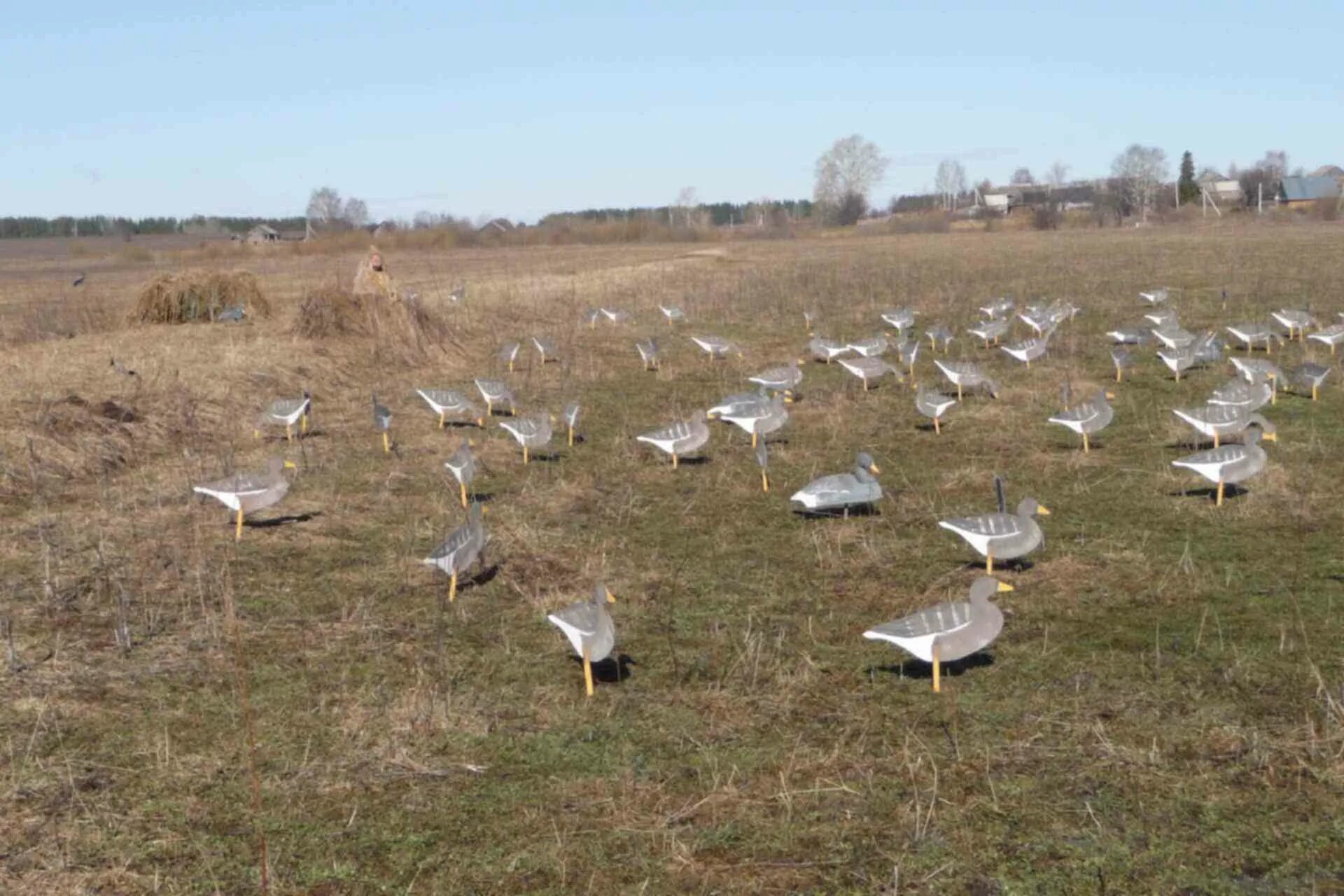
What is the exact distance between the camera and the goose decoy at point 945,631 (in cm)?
748

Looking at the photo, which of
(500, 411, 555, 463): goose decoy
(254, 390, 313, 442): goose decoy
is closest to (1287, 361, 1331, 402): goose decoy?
(500, 411, 555, 463): goose decoy

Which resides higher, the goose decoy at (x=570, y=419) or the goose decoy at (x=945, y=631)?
the goose decoy at (x=570, y=419)

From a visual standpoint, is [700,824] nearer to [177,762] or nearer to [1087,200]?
[177,762]

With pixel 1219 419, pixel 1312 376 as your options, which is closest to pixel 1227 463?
pixel 1219 419

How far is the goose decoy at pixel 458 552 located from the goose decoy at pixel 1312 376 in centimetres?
1283

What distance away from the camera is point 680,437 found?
45.3 ft

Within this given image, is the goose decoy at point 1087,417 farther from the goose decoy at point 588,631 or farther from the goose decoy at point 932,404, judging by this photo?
the goose decoy at point 588,631

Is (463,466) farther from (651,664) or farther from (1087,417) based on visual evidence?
(1087,417)

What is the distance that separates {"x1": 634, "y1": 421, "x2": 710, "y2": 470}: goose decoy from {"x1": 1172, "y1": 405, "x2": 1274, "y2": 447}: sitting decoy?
539cm

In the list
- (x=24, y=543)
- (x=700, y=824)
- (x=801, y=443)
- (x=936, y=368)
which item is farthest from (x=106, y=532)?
(x=936, y=368)

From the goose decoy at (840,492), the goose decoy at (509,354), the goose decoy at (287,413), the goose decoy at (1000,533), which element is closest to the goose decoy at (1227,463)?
the goose decoy at (1000,533)

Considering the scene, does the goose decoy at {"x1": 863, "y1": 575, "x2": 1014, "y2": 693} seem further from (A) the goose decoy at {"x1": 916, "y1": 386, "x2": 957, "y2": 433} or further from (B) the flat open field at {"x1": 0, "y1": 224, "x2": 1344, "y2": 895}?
(A) the goose decoy at {"x1": 916, "y1": 386, "x2": 957, "y2": 433}

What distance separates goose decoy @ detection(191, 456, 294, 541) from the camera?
35.1ft

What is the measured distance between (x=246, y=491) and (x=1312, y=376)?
14348 millimetres
